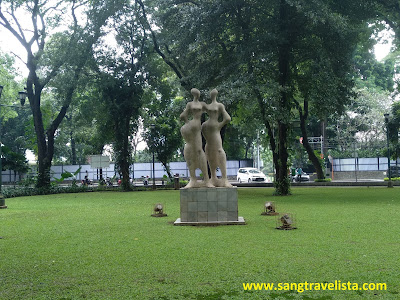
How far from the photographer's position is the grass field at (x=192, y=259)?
4.90m

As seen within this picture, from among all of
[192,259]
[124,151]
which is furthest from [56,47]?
[192,259]

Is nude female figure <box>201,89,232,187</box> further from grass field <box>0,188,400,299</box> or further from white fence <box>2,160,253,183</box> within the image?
white fence <box>2,160,253,183</box>

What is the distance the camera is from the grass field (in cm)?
490

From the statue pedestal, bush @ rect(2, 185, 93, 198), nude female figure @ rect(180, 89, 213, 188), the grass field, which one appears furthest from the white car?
the statue pedestal

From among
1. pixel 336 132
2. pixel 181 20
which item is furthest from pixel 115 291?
pixel 336 132

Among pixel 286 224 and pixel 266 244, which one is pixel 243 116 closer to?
pixel 286 224

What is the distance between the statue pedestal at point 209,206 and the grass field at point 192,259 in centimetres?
60

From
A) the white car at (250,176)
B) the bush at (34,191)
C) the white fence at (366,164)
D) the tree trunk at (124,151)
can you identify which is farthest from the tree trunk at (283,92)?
the white fence at (366,164)

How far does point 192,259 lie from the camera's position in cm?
636

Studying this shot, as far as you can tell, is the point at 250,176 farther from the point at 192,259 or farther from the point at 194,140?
the point at 192,259

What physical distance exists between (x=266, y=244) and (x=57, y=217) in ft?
24.1

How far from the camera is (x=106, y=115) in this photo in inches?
1108

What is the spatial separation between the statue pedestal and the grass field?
60 centimetres

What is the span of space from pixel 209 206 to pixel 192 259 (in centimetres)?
397
